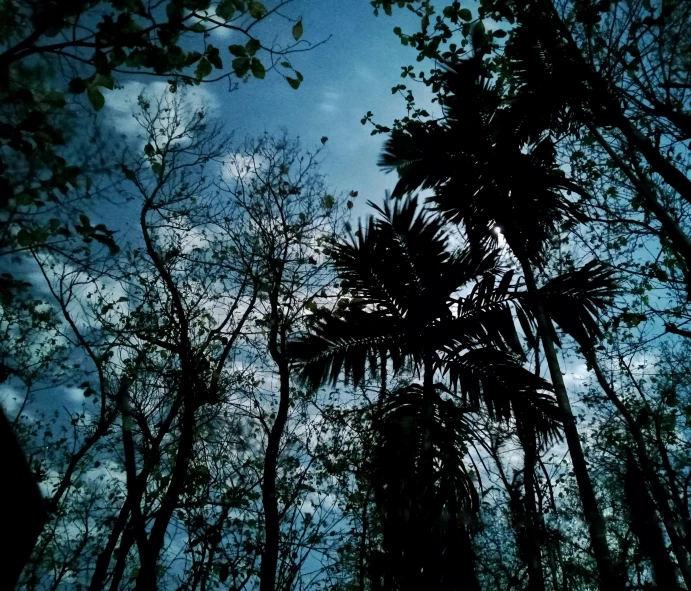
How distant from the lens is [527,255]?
619cm

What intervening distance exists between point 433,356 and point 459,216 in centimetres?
276

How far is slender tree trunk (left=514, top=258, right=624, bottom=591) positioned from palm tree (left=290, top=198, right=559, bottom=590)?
0.21 m

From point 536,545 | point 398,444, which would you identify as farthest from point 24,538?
point 536,545

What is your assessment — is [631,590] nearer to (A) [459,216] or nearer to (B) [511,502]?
(B) [511,502]

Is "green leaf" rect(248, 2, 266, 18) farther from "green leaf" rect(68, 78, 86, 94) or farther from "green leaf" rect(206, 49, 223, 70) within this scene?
"green leaf" rect(68, 78, 86, 94)

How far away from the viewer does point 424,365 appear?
506 centimetres

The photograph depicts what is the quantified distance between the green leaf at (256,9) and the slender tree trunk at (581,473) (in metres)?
3.77

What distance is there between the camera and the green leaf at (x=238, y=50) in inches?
114

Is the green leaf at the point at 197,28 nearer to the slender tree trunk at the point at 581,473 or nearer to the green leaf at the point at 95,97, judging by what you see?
the green leaf at the point at 95,97

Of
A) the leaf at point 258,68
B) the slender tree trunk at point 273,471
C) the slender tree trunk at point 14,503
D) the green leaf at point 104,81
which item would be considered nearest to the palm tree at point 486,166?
the slender tree trunk at point 273,471

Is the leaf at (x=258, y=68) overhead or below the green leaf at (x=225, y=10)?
below

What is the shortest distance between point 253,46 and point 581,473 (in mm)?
4980

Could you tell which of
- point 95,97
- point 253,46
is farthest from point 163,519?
point 253,46

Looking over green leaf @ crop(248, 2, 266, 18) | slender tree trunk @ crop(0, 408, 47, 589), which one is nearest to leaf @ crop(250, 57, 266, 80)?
green leaf @ crop(248, 2, 266, 18)
